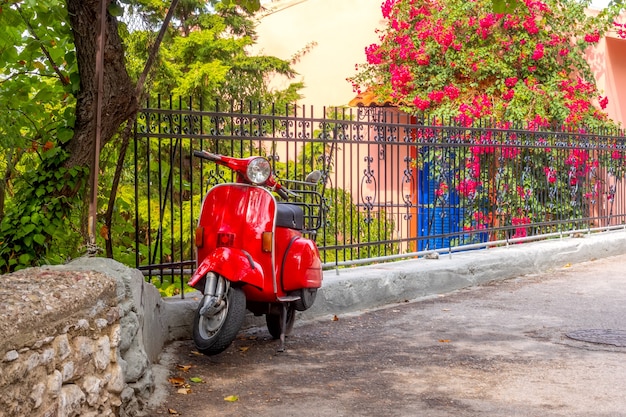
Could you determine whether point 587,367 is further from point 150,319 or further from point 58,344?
point 58,344

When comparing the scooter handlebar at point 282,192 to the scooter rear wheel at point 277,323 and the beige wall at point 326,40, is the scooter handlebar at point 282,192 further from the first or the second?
the beige wall at point 326,40

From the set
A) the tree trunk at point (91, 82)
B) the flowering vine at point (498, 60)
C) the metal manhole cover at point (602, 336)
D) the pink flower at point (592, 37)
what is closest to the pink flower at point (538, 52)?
the flowering vine at point (498, 60)

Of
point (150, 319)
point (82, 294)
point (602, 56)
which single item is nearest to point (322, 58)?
point (602, 56)

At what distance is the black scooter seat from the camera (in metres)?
6.29

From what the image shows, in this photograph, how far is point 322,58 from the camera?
58.6ft

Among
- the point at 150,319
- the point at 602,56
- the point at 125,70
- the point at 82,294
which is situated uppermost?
the point at 602,56

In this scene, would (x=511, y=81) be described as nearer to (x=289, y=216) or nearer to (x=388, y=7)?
(x=388, y=7)

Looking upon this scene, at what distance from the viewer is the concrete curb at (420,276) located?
276 inches

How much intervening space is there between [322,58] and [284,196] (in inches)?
461

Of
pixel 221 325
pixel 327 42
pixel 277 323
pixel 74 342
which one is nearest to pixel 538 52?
pixel 327 42

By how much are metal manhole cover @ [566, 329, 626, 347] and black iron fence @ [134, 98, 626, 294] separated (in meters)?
2.29

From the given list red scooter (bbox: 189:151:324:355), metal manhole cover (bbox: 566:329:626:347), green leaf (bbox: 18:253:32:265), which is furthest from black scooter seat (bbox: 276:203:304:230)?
metal manhole cover (bbox: 566:329:626:347)

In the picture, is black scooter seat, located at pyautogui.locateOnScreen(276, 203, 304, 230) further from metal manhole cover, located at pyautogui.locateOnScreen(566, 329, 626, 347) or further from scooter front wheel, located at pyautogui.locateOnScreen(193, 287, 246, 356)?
metal manhole cover, located at pyautogui.locateOnScreen(566, 329, 626, 347)

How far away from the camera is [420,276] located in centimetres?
875
